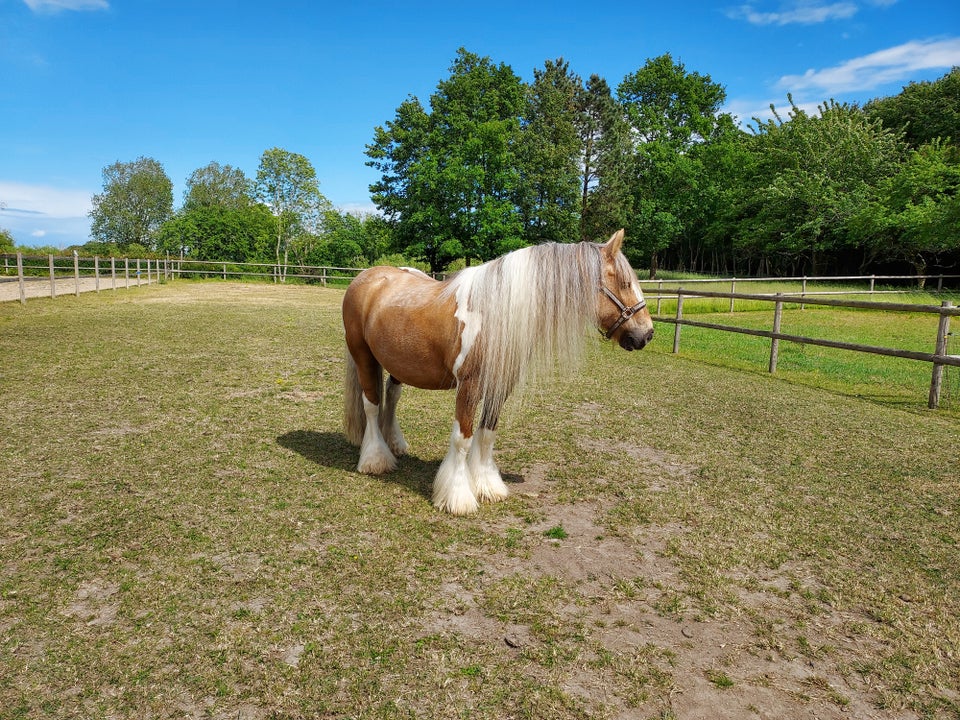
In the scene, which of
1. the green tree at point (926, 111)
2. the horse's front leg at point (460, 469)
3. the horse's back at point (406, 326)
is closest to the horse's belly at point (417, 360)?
the horse's back at point (406, 326)

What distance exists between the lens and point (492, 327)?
3564 millimetres

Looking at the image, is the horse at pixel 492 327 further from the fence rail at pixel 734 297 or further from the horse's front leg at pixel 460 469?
the fence rail at pixel 734 297

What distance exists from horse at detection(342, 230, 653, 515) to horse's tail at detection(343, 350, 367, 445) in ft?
1.73

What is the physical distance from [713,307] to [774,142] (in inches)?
960

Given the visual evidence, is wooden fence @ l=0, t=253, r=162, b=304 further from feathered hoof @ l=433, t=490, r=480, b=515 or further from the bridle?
the bridle

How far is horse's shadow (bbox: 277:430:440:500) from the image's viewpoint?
4.28 m

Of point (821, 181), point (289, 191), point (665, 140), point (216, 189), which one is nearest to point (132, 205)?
point (216, 189)

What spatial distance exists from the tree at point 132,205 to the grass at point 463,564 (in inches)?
2516

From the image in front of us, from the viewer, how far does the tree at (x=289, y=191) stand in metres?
45.9

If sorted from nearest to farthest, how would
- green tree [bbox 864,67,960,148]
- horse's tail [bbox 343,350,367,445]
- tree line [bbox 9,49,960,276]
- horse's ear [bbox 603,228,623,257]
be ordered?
horse's ear [bbox 603,228,623,257] < horse's tail [bbox 343,350,367,445] < tree line [bbox 9,49,960,276] < green tree [bbox 864,67,960,148]

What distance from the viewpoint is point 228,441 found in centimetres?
499

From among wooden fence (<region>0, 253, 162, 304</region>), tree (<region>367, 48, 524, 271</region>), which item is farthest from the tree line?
wooden fence (<region>0, 253, 162, 304</region>)

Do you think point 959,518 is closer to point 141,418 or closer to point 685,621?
point 685,621

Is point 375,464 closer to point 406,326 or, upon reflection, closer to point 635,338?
point 406,326
